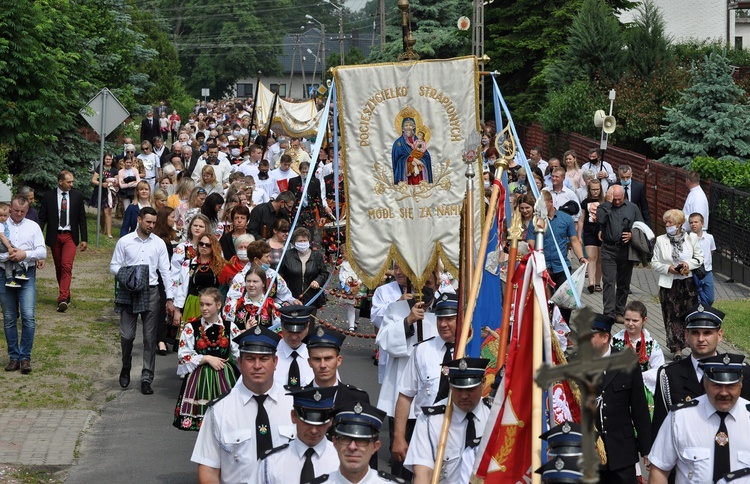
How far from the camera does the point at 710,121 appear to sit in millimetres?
27828

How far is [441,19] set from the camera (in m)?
52.2

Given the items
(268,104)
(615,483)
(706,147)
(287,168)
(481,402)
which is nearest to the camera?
(481,402)

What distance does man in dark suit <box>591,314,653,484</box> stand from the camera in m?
8.48

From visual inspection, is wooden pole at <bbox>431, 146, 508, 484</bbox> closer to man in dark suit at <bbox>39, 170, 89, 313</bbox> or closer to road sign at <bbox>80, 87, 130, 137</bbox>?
man in dark suit at <bbox>39, 170, 89, 313</bbox>

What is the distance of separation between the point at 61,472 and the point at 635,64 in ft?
90.0

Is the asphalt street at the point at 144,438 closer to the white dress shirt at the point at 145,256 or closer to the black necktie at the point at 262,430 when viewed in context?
the white dress shirt at the point at 145,256

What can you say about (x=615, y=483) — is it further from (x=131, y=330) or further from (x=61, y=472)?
(x=131, y=330)

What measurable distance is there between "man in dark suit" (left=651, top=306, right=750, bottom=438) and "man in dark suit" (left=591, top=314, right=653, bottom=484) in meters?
0.15

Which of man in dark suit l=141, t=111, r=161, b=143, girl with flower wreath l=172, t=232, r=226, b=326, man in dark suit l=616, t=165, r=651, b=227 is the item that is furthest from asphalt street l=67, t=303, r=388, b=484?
man in dark suit l=141, t=111, r=161, b=143

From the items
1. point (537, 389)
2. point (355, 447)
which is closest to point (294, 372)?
point (355, 447)

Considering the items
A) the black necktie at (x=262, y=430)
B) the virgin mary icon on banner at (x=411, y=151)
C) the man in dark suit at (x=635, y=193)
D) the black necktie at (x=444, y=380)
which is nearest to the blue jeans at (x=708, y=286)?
the virgin mary icon on banner at (x=411, y=151)

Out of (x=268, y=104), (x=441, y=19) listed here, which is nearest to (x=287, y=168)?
(x=268, y=104)

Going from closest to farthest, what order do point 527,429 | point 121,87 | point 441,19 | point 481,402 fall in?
point 527,429 < point 481,402 < point 121,87 < point 441,19

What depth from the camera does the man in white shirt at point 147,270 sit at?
13453 millimetres
